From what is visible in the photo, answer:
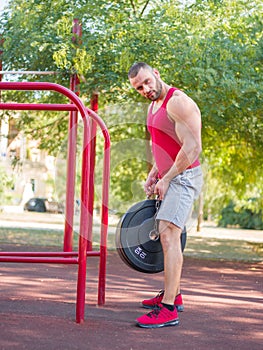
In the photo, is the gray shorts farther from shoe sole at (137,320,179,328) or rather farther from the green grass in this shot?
the green grass

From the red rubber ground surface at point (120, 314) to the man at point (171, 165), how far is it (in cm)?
21

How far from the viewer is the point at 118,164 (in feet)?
52.7

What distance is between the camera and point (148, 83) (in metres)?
4.09

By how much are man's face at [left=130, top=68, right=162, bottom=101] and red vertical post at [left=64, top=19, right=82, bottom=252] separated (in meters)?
3.84

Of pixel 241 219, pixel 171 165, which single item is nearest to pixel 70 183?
pixel 171 165

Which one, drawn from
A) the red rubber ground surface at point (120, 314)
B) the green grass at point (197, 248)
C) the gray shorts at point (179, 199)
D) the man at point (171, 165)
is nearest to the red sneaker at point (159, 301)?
the red rubber ground surface at point (120, 314)

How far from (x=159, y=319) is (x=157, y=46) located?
6191 millimetres

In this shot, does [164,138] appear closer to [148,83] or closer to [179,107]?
[179,107]

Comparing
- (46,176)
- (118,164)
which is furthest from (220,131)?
(46,176)

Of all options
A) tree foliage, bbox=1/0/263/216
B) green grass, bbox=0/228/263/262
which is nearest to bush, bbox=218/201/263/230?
green grass, bbox=0/228/263/262

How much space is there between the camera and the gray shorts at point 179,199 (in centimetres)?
408

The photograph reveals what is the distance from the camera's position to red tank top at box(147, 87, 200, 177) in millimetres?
4141

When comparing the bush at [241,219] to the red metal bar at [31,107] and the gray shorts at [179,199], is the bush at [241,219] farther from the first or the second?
the gray shorts at [179,199]

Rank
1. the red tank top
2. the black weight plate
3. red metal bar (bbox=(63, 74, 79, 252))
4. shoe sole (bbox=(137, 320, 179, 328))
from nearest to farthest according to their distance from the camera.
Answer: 1. shoe sole (bbox=(137, 320, 179, 328))
2. the red tank top
3. the black weight plate
4. red metal bar (bbox=(63, 74, 79, 252))
